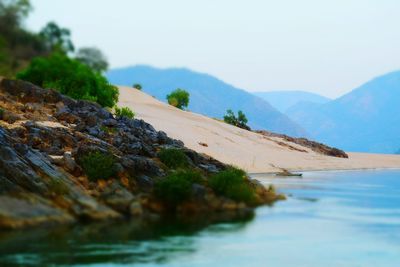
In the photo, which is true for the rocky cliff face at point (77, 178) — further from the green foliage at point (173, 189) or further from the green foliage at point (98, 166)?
the green foliage at point (173, 189)

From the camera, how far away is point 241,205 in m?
32.6

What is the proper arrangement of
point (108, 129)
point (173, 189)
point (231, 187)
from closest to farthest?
point (173, 189)
point (231, 187)
point (108, 129)

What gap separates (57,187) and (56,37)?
13586 mm

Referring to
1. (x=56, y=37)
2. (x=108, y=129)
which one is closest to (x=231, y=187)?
(x=108, y=129)

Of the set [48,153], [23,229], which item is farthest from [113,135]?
[23,229]

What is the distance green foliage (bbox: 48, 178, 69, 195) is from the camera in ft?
89.9

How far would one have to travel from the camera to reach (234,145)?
6762 centimetres

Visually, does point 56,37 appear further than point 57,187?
No

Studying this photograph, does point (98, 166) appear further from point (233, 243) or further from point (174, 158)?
point (233, 243)

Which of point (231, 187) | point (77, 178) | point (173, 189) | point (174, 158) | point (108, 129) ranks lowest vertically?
point (77, 178)

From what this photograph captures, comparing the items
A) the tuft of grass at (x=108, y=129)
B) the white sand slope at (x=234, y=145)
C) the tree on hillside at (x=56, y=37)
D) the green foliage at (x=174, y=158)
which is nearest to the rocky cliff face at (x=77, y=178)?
the tuft of grass at (x=108, y=129)

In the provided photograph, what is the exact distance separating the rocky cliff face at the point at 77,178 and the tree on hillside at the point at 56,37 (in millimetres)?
11712

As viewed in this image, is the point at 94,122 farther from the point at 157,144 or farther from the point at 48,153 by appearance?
the point at 48,153

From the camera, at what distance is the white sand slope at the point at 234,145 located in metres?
60.7
